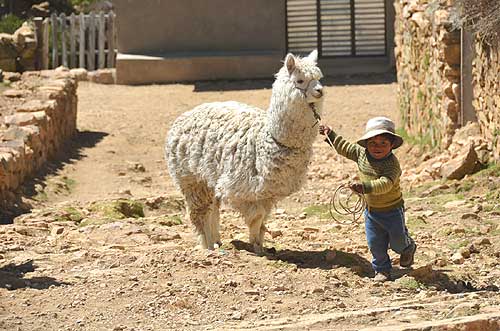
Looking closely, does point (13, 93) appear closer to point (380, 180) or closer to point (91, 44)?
point (91, 44)

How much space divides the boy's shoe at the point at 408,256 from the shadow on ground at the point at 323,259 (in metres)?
0.29

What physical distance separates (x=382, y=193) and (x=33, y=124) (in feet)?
27.6

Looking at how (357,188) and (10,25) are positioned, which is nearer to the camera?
(357,188)

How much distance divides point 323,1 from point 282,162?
694 inches

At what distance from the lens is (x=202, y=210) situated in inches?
413

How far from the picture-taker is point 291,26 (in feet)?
Answer: 87.4

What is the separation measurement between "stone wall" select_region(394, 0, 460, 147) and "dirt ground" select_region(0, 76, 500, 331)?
715mm

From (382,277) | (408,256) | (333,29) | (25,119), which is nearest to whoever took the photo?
(382,277)

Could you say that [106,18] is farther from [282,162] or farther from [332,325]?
[332,325]

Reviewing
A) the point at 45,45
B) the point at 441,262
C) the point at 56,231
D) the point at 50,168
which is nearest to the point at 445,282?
the point at 441,262

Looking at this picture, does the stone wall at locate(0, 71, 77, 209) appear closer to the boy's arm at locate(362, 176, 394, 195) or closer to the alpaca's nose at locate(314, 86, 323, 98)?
the alpaca's nose at locate(314, 86, 323, 98)

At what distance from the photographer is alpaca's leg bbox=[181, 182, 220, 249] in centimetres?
1045

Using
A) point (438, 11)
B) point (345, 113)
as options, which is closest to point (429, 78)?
point (438, 11)

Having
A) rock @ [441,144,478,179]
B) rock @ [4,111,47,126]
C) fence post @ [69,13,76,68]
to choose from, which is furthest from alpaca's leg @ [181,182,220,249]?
fence post @ [69,13,76,68]
